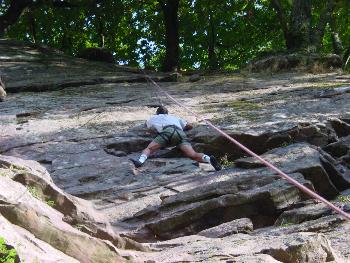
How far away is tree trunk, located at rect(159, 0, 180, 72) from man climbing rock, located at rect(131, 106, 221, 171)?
11.0 metres

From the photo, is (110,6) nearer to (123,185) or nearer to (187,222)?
(123,185)

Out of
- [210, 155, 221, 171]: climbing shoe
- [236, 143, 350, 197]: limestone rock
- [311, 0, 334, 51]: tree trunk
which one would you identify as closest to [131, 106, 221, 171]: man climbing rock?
[210, 155, 221, 171]: climbing shoe

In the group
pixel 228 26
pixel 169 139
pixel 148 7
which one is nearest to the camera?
pixel 169 139

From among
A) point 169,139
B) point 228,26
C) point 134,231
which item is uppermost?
point 228,26

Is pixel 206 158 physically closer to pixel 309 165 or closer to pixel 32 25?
pixel 309 165

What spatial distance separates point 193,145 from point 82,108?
12.8ft

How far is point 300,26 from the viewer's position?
18672 millimetres

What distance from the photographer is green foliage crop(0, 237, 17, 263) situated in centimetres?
396

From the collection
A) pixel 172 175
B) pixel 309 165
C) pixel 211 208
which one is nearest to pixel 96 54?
pixel 172 175

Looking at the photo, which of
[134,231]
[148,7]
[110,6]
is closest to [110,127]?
[134,231]

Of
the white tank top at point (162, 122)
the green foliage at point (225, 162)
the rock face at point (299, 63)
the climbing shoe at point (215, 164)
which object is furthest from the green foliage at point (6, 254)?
the rock face at point (299, 63)

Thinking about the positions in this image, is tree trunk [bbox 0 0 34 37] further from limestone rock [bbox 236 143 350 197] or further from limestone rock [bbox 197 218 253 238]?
limestone rock [bbox 197 218 253 238]

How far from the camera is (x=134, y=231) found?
7.14 m

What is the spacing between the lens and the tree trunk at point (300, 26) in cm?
1859
